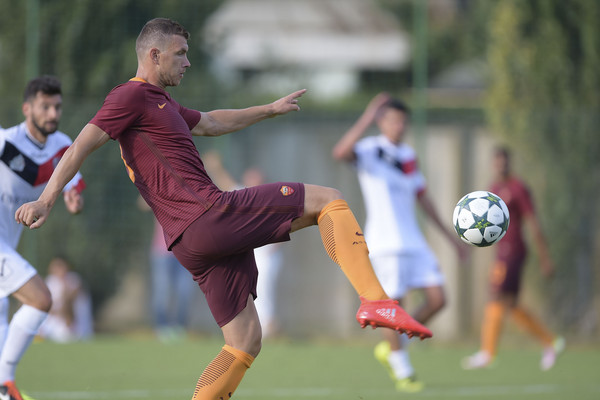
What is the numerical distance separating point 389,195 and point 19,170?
154 inches

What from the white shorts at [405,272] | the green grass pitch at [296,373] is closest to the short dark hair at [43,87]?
the green grass pitch at [296,373]

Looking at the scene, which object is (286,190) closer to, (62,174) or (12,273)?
(62,174)

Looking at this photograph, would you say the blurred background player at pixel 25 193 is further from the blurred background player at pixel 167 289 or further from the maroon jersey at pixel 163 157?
the blurred background player at pixel 167 289

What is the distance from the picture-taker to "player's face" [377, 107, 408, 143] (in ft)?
29.9

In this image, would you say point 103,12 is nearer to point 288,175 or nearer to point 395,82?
point 288,175

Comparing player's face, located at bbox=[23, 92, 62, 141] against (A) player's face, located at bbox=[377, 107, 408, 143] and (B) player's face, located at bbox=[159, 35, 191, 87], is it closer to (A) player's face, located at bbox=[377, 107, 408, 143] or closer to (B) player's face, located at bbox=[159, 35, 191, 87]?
(B) player's face, located at bbox=[159, 35, 191, 87]

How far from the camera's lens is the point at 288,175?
1370 centimetres

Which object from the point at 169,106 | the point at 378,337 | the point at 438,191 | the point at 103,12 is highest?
the point at 103,12

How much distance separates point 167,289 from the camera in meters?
13.3

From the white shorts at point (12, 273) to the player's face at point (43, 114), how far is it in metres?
0.94

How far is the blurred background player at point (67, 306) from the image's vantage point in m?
13.3

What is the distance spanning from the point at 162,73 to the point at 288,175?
856 centimetres

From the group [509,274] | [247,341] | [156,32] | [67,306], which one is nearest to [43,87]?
[156,32]

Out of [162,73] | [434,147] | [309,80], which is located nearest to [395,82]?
[434,147]
